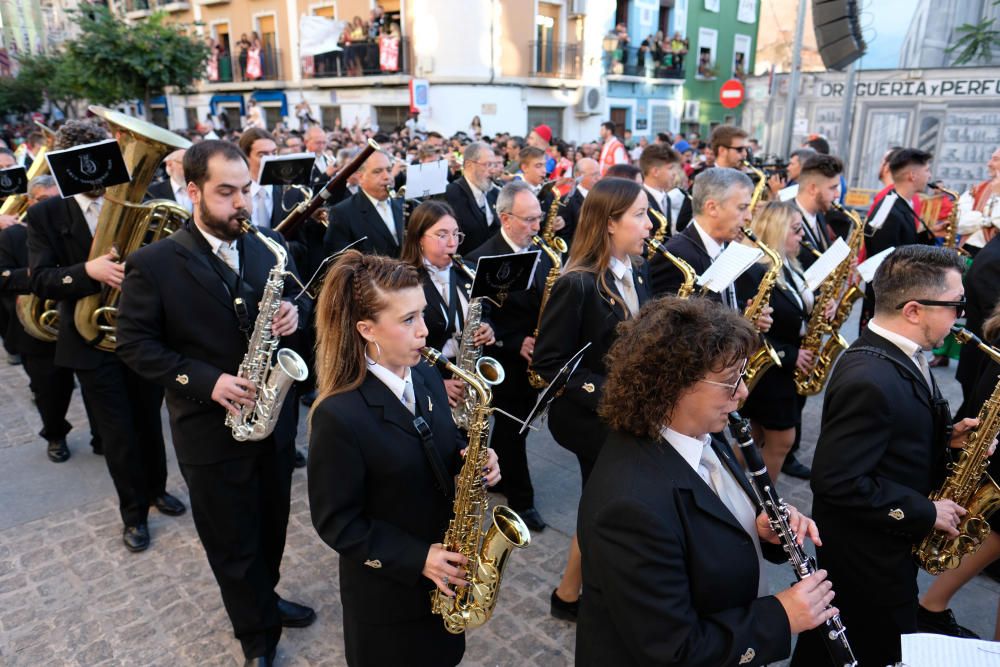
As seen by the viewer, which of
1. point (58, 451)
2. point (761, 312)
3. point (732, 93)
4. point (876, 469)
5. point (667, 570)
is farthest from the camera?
point (732, 93)

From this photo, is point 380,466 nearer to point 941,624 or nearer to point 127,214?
point 127,214

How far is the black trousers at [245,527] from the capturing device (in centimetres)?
303

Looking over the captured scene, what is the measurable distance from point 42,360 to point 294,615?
10.7 feet

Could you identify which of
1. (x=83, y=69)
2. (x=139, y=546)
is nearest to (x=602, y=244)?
(x=139, y=546)

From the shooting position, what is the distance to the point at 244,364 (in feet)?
9.86

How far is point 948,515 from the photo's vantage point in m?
2.57

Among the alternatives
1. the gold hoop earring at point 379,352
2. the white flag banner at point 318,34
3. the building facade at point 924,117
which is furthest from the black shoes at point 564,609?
the white flag banner at point 318,34

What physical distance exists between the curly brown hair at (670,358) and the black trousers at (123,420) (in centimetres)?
347

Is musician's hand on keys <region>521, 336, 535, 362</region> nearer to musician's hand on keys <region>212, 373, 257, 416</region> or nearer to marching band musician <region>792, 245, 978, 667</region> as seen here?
musician's hand on keys <region>212, 373, 257, 416</region>

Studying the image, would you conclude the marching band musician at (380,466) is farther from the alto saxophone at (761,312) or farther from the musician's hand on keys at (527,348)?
the alto saxophone at (761,312)

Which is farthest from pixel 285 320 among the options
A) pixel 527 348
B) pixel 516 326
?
pixel 516 326

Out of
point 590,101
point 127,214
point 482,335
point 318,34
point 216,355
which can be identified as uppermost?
point 318,34

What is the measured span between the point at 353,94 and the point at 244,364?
78.8 ft

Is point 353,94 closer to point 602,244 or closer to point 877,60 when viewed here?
point 877,60
